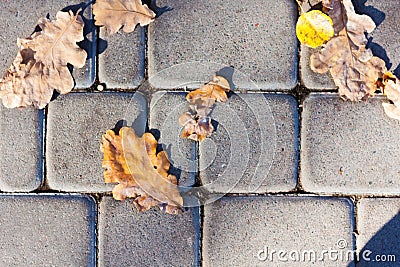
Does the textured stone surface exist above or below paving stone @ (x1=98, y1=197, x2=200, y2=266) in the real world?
above

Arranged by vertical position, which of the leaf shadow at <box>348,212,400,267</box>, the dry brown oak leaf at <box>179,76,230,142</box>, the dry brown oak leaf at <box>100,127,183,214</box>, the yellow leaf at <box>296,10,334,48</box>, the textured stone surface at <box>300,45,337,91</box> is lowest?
the leaf shadow at <box>348,212,400,267</box>

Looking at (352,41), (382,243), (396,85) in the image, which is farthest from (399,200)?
(352,41)

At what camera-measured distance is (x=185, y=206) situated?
223 centimetres

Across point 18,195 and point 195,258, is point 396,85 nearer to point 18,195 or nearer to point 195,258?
point 195,258

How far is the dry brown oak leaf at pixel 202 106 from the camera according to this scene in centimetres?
222

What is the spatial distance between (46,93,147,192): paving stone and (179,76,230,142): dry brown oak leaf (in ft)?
0.61

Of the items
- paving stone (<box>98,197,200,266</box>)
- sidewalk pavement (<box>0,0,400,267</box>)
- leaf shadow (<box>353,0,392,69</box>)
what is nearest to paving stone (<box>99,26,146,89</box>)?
sidewalk pavement (<box>0,0,400,267</box>)

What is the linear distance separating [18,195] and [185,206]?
69cm

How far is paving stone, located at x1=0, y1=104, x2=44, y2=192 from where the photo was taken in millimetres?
2242

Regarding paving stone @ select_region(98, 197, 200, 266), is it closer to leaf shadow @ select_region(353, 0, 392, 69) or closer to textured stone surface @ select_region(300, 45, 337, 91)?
textured stone surface @ select_region(300, 45, 337, 91)

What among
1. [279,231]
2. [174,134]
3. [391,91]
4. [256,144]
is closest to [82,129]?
[174,134]

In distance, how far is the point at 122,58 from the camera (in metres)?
2.25

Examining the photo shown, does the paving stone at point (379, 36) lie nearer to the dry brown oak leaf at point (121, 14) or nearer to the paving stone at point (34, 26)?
the dry brown oak leaf at point (121, 14)

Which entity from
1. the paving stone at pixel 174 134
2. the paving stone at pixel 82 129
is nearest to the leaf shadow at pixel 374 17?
the paving stone at pixel 174 134
